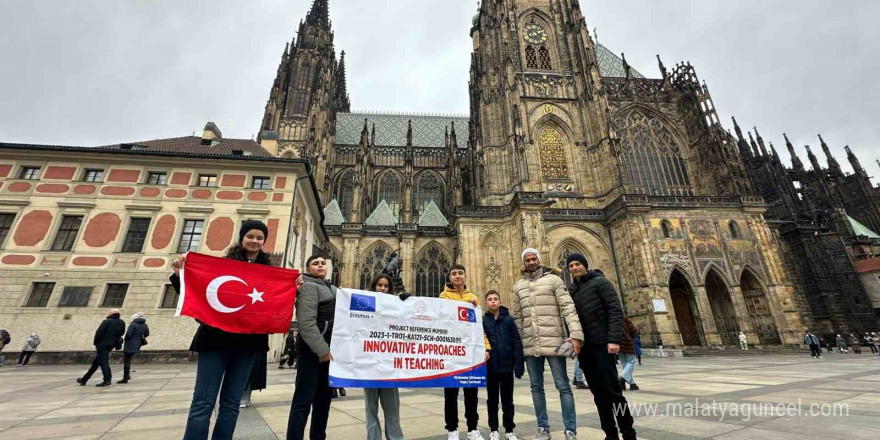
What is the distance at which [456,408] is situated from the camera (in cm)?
337

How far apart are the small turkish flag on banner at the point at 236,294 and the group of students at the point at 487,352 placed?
0.31 feet

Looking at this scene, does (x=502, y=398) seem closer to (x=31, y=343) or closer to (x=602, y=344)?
(x=602, y=344)

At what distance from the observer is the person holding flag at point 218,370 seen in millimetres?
2486

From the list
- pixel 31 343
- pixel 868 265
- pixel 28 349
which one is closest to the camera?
pixel 28 349

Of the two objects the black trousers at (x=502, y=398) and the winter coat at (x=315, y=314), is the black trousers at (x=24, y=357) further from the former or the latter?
the black trousers at (x=502, y=398)

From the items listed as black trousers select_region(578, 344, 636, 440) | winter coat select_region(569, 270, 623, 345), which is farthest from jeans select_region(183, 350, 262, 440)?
winter coat select_region(569, 270, 623, 345)

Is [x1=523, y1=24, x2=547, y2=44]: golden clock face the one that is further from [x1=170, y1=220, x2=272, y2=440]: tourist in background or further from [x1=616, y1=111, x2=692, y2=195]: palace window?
[x1=170, y1=220, x2=272, y2=440]: tourist in background

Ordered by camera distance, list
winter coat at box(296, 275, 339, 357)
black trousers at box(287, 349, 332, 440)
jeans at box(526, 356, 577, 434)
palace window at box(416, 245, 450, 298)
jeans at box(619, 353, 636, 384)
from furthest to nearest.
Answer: palace window at box(416, 245, 450, 298) < jeans at box(619, 353, 636, 384) < jeans at box(526, 356, 577, 434) < winter coat at box(296, 275, 339, 357) < black trousers at box(287, 349, 332, 440)

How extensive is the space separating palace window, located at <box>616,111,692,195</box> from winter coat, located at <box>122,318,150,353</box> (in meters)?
28.2

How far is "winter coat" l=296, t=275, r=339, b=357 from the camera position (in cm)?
287

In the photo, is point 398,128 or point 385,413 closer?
point 385,413

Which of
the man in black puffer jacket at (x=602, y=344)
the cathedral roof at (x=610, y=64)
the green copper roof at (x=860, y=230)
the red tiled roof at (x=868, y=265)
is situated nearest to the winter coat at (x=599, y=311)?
the man in black puffer jacket at (x=602, y=344)

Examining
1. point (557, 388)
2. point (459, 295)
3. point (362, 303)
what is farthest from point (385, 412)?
point (557, 388)

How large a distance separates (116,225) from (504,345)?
1853 centimetres
